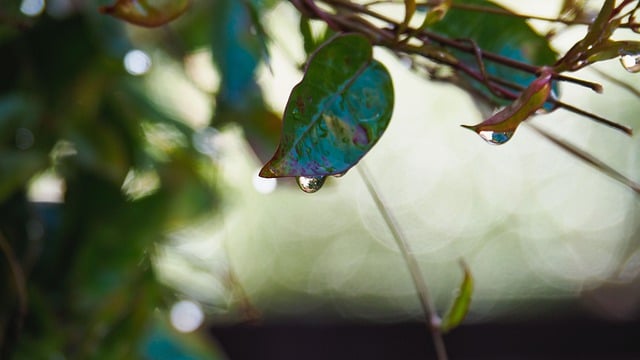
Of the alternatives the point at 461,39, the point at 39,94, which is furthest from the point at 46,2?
the point at 461,39

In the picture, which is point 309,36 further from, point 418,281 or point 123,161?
point 123,161

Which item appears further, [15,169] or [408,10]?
[15,169]

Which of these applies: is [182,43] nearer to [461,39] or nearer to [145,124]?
[145,124]

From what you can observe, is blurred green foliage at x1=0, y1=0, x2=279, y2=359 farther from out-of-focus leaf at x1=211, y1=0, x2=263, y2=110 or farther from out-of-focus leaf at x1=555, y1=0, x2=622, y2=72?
out-of-focus leaf at x1=555, y1=0, x2=622, y2=72

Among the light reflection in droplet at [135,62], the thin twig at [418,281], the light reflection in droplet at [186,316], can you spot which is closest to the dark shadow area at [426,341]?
the light reflection in droplet at [186,316]

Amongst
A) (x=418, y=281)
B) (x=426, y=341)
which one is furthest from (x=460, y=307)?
(x=426, y=341)

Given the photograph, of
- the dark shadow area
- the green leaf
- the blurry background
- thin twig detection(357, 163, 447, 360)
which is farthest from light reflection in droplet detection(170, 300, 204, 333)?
the dark shadow area
